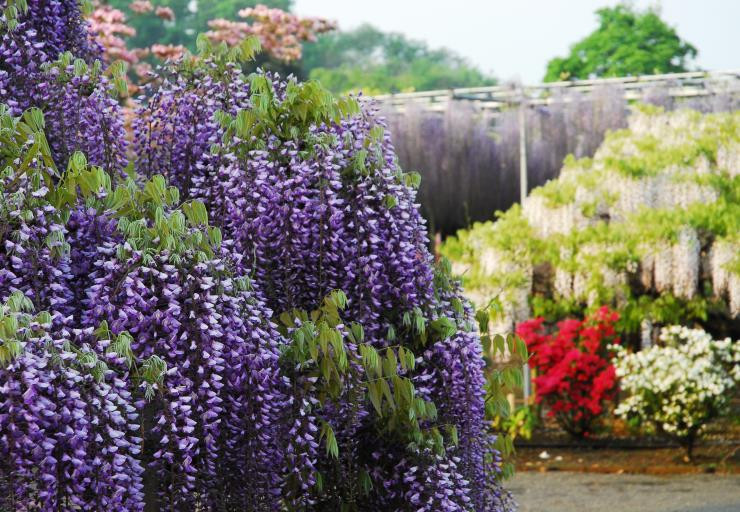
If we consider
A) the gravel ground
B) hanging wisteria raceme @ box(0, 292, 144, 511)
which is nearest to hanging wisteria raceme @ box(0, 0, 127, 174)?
hanging wisteria raceme @ box(0, 292, 144, 511)

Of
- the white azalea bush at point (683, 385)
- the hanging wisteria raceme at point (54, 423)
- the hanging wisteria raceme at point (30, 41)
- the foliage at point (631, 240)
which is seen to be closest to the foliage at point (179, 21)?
the foliage at point (631, 240)

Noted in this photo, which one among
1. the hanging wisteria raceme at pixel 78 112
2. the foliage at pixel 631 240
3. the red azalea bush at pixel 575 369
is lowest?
the red azalea bush at pixel 575 369

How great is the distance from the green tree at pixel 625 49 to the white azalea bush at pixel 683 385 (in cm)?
2866

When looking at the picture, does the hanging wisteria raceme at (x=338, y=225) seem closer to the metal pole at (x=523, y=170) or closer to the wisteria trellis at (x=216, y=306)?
the wisteria trellis at (x=216, y=306)

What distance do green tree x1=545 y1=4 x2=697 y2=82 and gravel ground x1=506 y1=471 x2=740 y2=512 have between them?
29.6 metres

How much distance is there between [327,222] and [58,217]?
1.19m

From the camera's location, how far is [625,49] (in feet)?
132

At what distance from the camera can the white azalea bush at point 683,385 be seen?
1094cm

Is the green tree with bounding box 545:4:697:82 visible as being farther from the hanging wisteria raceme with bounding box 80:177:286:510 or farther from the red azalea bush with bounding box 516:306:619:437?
the hanging wisteria raceme with bounding box 80:177:286:510

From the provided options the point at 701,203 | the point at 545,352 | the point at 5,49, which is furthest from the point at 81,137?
the point at 701,203

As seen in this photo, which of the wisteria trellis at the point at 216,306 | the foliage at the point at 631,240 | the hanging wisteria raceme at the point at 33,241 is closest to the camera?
the wisteria trellis at the point at 216,306

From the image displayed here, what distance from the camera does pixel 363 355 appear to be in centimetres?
435

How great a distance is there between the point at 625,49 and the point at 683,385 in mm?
31077

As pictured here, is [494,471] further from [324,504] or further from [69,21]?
[69,21]
